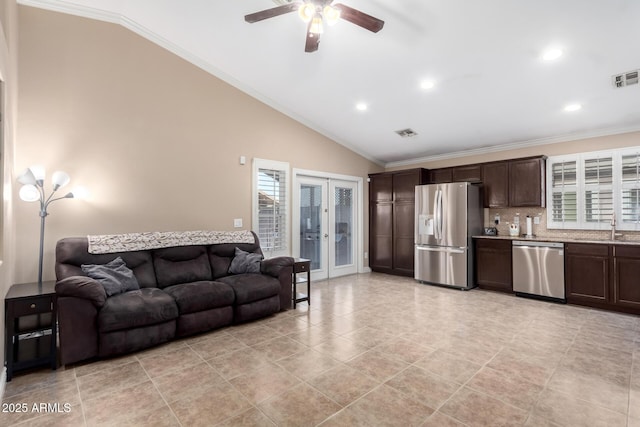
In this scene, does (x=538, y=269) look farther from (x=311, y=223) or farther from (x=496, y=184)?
(x=311, y=223)

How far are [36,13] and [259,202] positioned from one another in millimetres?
3304

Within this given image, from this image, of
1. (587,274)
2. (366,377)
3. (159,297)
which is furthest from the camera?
(587,274)

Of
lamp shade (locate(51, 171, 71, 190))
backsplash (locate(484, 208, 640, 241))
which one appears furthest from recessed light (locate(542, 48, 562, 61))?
lamp shade (locate(51, 171, 71, 190))

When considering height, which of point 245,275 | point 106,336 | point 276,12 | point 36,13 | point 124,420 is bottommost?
point 124,420

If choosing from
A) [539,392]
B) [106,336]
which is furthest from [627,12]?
[106,336]

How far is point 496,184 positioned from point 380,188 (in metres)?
2.23

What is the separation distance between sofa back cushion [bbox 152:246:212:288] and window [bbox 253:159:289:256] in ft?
3.80

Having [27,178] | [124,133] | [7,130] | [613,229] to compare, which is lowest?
[613,229]

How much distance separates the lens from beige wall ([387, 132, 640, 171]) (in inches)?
176

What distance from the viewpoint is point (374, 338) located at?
10.5ft

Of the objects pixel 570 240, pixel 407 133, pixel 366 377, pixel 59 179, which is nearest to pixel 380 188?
pixel 407 133

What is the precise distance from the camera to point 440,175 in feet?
20.2

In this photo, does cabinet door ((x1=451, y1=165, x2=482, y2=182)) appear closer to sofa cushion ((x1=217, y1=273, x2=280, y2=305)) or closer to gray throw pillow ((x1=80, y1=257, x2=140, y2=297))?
sofa cushion ((x1=217, y1=273, x2=280, y2=305))

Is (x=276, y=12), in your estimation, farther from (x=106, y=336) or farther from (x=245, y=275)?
(x=106, y=336)
